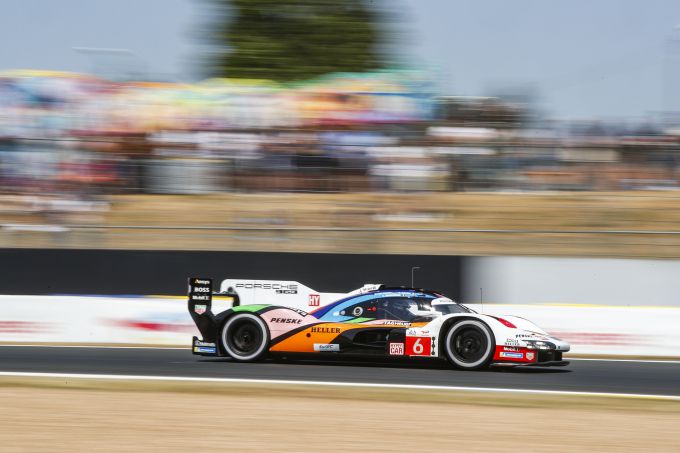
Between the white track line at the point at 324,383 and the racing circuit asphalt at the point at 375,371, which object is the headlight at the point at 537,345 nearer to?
the racing circuit asphalt at the point at 375,371

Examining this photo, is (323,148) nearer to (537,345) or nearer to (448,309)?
(448,309)

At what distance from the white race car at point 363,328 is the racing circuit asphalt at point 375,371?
196mm

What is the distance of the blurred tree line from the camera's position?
37.6 m

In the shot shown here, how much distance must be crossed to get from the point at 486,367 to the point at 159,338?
5.29 m

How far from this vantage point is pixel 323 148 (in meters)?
19.8

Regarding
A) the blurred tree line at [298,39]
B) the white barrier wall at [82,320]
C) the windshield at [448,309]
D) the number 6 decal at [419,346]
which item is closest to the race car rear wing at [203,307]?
the number 6 decal at [419,346]

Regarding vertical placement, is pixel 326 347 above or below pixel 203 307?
below

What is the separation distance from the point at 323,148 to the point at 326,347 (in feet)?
33.2

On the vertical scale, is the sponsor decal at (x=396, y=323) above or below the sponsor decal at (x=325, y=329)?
above

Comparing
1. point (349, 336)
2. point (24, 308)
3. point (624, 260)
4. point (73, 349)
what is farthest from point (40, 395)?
point (624, 260)

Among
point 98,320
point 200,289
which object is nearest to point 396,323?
point 200,289

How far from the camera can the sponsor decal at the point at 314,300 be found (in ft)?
34.4

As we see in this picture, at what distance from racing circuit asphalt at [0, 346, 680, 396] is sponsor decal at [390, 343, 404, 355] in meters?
0.22

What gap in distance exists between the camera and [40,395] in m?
8.12
